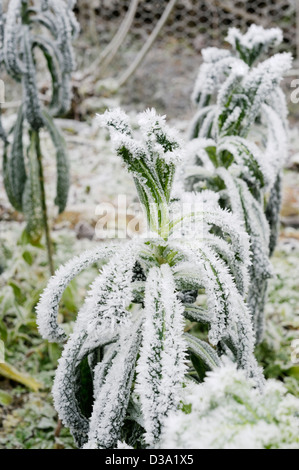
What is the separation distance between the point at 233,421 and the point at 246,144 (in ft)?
2.84

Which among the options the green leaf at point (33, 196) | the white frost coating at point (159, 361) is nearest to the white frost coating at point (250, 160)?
the white frost coating at point (159, 361)

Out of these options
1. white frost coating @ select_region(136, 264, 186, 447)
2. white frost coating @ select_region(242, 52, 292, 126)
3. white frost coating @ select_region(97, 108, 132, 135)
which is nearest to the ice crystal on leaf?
white frost coating @ select_region(242, 52, 292, 126)

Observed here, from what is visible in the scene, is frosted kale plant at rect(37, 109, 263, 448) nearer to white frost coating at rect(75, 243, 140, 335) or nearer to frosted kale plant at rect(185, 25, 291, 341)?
white frost coating at rect(75, 243, 140, 335)

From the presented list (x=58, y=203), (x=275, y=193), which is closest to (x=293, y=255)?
(x=275, y=193)

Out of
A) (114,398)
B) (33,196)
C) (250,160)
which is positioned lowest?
(114,398)

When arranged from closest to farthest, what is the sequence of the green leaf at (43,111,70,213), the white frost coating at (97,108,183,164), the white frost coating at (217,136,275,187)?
the white frost coating at (97,108,183,164), the white frost coating at (217,136,275,187), the green leaf at (43,111,70,213)

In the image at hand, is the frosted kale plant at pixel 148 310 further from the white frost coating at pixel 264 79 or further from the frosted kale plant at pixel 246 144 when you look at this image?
the white frost coating at pixel 264 79

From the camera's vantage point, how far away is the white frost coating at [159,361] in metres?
0.82

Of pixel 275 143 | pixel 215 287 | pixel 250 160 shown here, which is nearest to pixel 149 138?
pixel 215 287

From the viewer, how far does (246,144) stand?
54.7 inches

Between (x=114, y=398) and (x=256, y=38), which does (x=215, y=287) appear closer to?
(x=114, y=398)

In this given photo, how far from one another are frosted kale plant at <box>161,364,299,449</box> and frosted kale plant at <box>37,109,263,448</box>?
82 millimetres

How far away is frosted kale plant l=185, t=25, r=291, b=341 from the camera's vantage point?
1.38 meters

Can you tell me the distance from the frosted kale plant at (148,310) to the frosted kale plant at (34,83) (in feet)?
3.00
